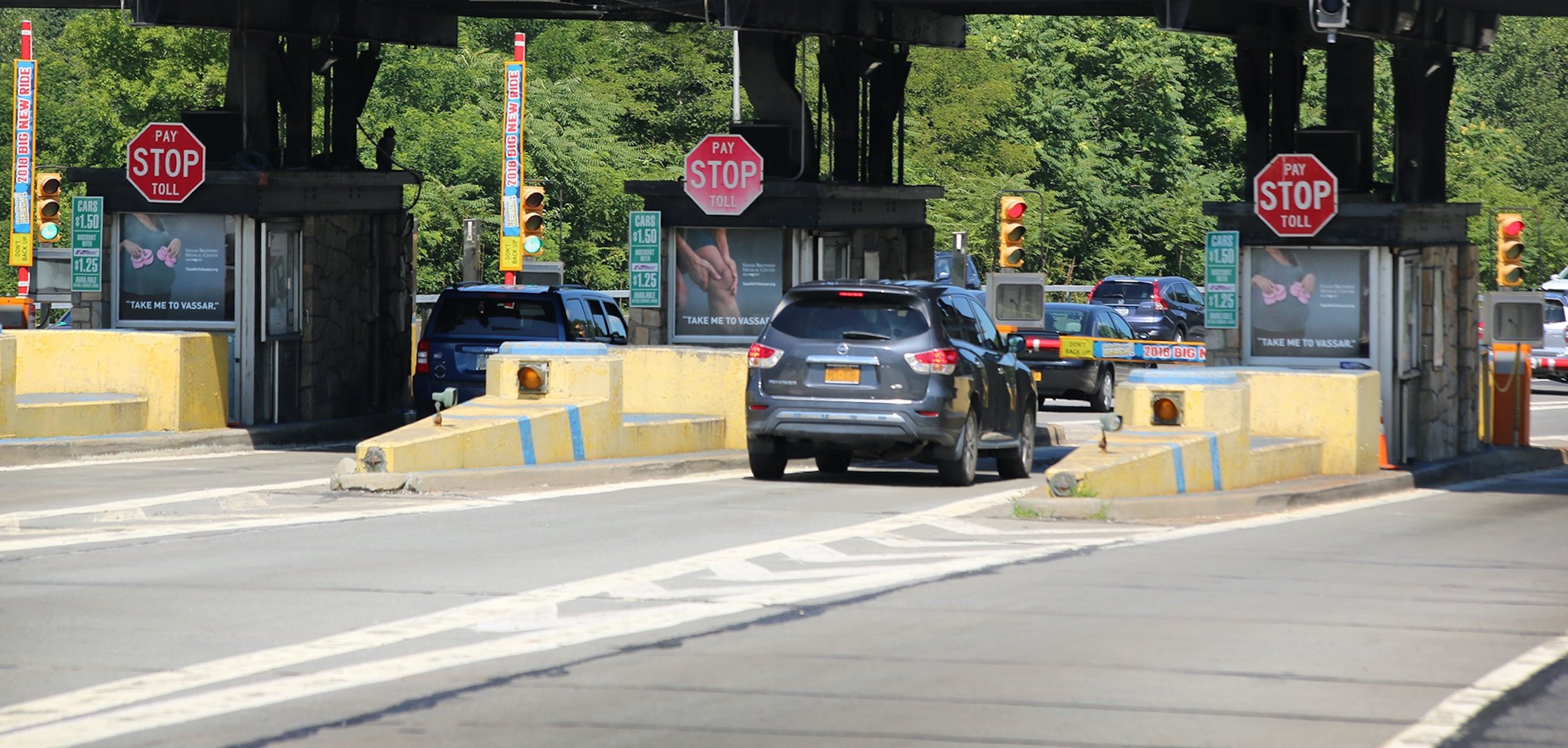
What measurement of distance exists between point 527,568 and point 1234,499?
6.94 m

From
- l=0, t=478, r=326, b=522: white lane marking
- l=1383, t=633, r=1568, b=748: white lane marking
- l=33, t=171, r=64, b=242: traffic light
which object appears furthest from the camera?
l=33, t=171, r=64, b=242: traffic light

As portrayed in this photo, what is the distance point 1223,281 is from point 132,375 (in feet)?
37.0

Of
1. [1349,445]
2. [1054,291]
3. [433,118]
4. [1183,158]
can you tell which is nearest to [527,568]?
[1349,445]

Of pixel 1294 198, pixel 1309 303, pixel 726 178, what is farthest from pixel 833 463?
pixel 1294 198

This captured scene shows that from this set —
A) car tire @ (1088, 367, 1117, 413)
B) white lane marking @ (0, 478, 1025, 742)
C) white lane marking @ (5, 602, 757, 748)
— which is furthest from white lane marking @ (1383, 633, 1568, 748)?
car tire @ (1088, 367, 1117, 413)

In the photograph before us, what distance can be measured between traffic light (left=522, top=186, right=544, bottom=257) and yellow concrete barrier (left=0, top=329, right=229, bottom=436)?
9348mm

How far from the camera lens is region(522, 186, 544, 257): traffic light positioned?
31.8 metres

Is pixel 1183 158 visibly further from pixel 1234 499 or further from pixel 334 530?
pixel 334 530

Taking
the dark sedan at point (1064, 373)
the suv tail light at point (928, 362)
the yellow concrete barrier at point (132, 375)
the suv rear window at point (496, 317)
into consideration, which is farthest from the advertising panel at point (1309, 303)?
the yellow concrete barrier at point (132, 375)

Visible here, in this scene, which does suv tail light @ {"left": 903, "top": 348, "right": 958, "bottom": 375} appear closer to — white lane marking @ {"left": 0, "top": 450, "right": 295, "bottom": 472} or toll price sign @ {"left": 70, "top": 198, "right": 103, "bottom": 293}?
white lane marking @ {"left": 0, "top": 450, "right": 295, "bottom": 472}

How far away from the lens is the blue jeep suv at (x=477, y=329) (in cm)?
2411

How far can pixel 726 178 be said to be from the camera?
23.1 meters

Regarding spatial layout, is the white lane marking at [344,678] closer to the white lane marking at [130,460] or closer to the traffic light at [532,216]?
the white lane marking at [130,460]

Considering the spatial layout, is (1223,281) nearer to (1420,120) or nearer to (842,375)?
(1420,120)
